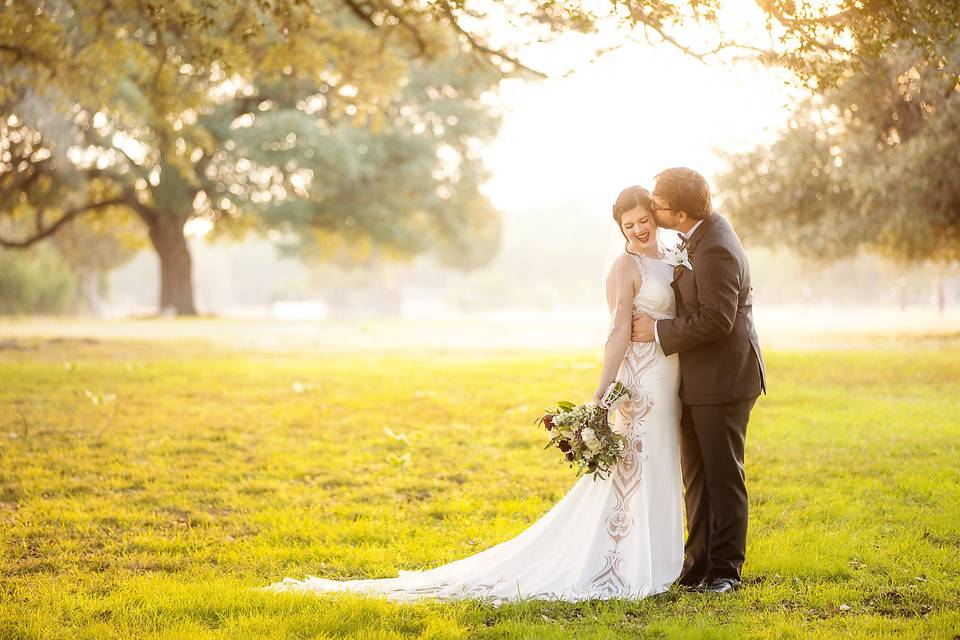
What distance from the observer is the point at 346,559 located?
6121 millimetres

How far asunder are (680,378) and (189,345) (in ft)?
60.8

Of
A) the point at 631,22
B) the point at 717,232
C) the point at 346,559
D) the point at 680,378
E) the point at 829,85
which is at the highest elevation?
the point at 631,22

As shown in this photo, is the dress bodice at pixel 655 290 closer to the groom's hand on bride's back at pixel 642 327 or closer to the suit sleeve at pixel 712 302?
the groom's hand on bride's back at pixel 642 327

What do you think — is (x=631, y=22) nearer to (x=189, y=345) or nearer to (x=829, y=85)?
(x=829, y=85)

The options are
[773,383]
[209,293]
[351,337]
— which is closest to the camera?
[773,383]

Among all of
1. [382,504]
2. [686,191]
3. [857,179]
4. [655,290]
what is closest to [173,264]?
[857,179]

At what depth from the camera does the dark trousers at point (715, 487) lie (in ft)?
17.1

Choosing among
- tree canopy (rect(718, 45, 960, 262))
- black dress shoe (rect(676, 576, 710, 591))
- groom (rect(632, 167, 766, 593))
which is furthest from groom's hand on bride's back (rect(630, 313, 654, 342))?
tree canopy (rect(718, 45, 960, 262))

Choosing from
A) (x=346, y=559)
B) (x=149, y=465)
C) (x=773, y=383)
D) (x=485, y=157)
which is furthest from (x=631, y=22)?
(x=485, y=157)

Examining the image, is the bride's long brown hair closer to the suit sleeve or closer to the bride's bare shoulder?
the bride's bare shoulder

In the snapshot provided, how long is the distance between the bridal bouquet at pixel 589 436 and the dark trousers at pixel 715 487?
0.48m

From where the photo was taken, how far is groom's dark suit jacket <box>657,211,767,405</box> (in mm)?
5023

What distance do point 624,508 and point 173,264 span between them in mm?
33952

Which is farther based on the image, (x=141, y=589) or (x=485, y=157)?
(x=485, y=157)
